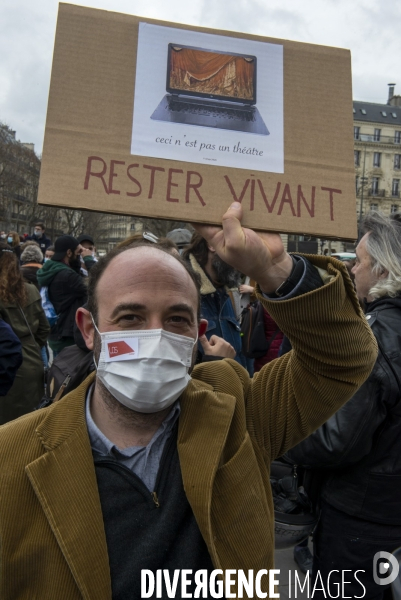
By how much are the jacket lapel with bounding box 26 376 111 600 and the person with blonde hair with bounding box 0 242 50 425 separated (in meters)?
2.90

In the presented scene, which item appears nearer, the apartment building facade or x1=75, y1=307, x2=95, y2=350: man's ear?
x1=75, y1=307, x2=95, y2=350: man's ear

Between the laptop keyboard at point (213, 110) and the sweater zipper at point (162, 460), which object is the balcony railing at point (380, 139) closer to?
the laptop keyboard at point (213, 110)

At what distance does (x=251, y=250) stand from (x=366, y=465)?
1317 mm

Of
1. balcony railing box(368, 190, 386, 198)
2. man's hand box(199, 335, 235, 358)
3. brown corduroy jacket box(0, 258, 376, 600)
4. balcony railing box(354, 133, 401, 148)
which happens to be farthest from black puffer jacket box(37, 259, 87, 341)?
balcony railing box(354, 133, 401, 148)

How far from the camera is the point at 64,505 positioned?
4.37 feet

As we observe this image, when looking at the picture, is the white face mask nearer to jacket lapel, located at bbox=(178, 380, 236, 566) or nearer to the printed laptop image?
jacket lapel, located at bbox=(178, 380, 236, 566)

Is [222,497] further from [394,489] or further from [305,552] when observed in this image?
[305,552]

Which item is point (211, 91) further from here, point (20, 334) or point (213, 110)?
point (20, 334)

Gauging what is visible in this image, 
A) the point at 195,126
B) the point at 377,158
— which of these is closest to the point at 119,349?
the point at 195,126

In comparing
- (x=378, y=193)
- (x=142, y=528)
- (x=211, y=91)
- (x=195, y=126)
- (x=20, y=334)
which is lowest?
(x=142, y=528)

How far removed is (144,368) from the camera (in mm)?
1518

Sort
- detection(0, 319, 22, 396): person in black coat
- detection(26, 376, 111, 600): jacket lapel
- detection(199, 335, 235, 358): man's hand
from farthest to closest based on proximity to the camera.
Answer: detection(0, 319, 22, 396): person in black coat, detection(199, 335, 235, 358): man's hand, detection(26, 376, 111, 600): jacket lapel

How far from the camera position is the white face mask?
1.51 m

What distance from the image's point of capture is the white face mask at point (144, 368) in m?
1.51
